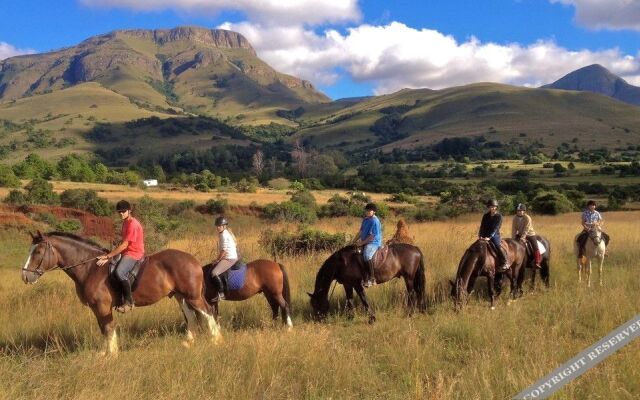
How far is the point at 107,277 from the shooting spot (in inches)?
284

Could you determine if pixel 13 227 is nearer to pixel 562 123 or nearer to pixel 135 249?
pixel 135 249

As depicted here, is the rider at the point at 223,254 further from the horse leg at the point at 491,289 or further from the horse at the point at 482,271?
the horse leg at the point at 491,289

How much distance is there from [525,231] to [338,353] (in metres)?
7.02

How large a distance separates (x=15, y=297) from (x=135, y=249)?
531 cm

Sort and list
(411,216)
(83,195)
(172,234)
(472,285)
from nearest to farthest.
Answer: (472,285), (172,234), (411,216), (83,195)

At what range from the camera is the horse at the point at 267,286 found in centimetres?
848

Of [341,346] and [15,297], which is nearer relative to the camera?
[341,346]

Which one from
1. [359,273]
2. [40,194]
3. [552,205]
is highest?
[40,194]

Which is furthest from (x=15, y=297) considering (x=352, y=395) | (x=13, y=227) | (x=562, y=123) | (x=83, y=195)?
(x=562, y=123)

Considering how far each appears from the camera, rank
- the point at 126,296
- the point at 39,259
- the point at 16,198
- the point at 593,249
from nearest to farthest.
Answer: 1. the point at 39,259
2. the point at 126,296
3. the point at 593,249
4. the point at 16,198

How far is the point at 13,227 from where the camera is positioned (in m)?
31.0

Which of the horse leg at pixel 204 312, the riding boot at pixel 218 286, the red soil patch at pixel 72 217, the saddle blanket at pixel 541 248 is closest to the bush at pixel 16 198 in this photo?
the red soil patch at pixel 72 217

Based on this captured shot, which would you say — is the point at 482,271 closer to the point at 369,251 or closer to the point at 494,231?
the point at 494,231

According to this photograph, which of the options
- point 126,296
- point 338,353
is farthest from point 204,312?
point 338,353
